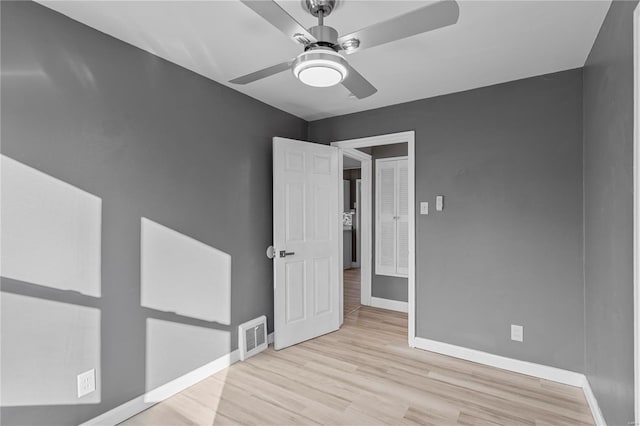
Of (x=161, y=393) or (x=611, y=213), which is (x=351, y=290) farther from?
(x=611, y=213)

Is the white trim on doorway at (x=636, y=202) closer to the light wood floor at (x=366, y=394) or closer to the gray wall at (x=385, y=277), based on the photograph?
the light wood floor at (x=366, y=394)

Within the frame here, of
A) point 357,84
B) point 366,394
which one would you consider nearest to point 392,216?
point 366,394

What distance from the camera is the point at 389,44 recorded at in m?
2.19

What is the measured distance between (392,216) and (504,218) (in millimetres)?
1852

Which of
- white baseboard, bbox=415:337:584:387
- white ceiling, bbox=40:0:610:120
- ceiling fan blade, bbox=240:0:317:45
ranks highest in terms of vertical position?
white ceiling, bbox=40:0:610:120

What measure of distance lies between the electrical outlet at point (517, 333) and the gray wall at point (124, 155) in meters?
2.28

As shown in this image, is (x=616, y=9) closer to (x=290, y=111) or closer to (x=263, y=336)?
(x=290, y=111)

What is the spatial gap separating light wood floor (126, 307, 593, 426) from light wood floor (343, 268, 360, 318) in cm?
143

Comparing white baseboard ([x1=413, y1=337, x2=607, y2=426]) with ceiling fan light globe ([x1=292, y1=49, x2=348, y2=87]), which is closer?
ceiling fan light globe ([x1=292, y1=49, x2=348, y2=87])

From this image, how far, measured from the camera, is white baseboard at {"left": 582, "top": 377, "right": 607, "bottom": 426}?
1.97 m

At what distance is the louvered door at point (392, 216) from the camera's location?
449cm

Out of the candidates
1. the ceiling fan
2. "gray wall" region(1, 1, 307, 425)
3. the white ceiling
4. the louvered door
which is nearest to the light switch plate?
the white ceiling

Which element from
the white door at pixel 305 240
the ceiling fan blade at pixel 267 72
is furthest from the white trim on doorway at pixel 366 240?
the ceiling fan blade at pixel 267 72

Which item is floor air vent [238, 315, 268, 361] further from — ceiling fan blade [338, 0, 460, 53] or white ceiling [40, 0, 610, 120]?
ceiling fan blade [338, 0, 460, 53]
